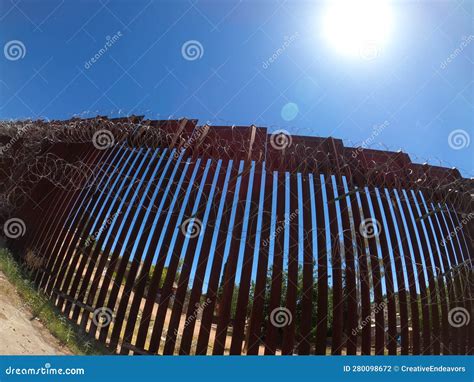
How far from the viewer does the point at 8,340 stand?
9.24 feet

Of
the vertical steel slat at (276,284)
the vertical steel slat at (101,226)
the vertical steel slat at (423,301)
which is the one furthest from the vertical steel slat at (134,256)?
the vertical steel slat at (423,301)

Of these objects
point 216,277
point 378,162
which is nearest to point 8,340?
point 216,277

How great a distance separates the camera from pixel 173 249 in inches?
141

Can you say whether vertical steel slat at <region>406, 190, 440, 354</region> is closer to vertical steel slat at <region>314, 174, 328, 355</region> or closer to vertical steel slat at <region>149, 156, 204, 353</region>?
vertical steel slat at <region>314, 174, 328, 355</region>

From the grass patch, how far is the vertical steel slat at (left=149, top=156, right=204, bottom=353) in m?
0.72

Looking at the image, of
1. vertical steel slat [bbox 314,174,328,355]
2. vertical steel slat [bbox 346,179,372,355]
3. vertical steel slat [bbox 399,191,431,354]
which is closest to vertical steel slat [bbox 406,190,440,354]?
vertical steel slat [bbox 399,191,431,354]

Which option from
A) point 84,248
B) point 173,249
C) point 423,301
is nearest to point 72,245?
point 84,248

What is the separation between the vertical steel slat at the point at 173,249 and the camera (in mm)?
3406

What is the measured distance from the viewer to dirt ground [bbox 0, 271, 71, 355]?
2.82m

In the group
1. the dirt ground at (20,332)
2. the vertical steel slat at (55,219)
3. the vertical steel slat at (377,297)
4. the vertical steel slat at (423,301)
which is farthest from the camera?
the vertical steel slat at (55,219)

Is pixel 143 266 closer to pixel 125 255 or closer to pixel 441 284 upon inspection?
pixel 125 255

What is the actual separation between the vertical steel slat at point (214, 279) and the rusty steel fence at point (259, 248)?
0.01 metres

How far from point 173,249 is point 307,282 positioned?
1519 mm

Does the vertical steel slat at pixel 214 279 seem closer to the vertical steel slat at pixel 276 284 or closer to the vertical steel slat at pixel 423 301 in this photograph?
the vertical steel slat at pixel 276 284
